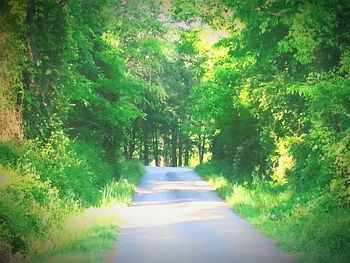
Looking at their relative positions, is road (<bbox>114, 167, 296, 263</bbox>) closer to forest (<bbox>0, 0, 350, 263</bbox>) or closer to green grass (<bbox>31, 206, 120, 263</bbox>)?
green grass (<bbox>31, 206, 120, 263</bbox>)

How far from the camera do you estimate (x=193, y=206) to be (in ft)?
63.0

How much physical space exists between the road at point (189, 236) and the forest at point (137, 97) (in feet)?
1.88

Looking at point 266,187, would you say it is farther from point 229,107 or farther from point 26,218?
point 26,218

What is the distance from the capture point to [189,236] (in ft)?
43.0

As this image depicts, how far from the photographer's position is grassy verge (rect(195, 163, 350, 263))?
10.6m

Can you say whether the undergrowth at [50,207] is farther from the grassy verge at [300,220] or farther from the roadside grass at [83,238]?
the grassy verge at [300,220]

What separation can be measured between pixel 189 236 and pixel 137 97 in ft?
47.1

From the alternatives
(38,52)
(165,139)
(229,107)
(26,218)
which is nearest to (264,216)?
(26,218)

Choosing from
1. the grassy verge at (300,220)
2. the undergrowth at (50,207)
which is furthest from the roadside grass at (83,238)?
the grassy verge at (300,220)

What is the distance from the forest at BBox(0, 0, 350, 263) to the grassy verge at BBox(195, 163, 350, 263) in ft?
0.15

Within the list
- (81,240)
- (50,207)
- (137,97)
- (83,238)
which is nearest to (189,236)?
(83,238)

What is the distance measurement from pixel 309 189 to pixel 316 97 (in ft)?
12.3

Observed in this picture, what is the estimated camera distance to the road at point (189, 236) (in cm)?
A: 1081

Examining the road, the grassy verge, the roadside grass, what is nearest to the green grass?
the roadside grass
